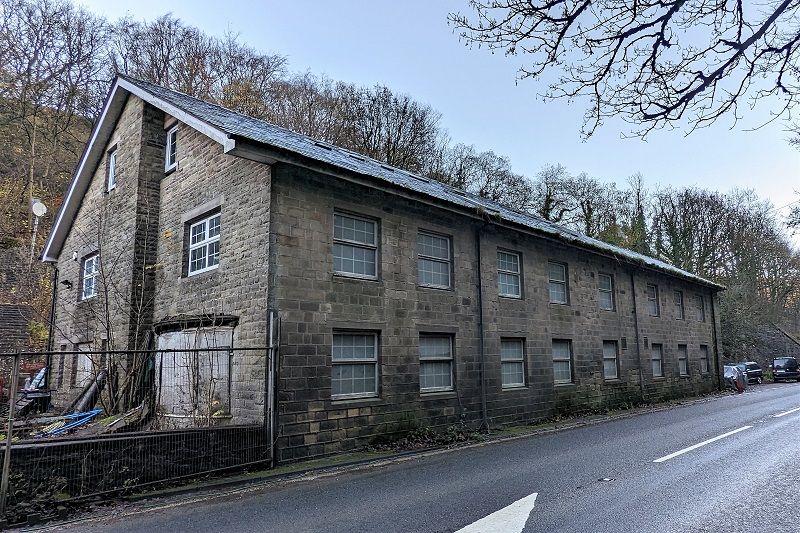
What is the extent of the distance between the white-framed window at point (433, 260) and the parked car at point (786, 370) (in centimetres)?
3273

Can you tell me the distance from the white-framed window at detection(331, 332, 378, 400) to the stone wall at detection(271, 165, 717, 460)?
0.20m

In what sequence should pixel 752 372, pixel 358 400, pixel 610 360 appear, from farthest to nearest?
1. pixel 752 372
2. pixel 610 360
3. pixel 358 400

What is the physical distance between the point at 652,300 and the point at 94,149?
2223cm

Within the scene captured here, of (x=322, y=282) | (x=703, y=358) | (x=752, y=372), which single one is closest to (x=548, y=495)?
(x=322, y=282)

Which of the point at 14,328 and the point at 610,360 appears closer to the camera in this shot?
the point at 610,360

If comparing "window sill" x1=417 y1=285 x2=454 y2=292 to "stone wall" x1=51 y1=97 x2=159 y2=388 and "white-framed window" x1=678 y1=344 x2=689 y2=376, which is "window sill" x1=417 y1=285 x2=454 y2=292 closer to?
"stone wall" x1=51 y1=97 x2=159 y2=388

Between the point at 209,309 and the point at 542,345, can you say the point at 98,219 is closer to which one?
the point at 209,309

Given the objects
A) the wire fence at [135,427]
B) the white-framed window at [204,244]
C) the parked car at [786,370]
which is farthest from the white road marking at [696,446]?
the parked car at [786,370]

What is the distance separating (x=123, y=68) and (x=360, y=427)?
27.3 metres

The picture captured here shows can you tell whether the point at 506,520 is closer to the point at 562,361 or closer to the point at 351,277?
the point at 351,277

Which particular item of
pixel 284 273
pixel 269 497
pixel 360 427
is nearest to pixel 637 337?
pixel 360 427

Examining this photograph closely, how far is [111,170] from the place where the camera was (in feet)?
54.7

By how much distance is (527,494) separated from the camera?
676 centimetres

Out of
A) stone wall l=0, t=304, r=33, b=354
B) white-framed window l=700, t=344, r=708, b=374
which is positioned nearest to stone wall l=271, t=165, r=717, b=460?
white-framed window l=700, t=344, r=708, b=374
